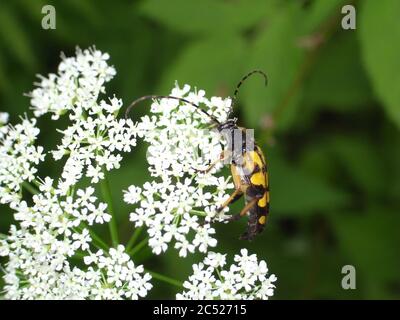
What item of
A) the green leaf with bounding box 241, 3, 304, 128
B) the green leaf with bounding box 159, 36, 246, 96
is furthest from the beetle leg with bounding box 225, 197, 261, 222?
the green leaf with bounding box 159, 36, 246, 96

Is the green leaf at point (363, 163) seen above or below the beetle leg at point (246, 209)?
above

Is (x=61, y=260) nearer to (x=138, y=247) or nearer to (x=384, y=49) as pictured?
(x=138, y=247)

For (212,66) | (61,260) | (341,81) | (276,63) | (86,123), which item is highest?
(341,81)

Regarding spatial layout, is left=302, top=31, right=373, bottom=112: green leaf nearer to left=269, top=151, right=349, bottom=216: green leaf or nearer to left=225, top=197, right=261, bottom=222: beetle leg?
left=269, top=151, right=349, bottom=216: green leaf

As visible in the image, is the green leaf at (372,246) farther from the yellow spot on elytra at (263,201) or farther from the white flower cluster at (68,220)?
the white flower cluster at (68,220)

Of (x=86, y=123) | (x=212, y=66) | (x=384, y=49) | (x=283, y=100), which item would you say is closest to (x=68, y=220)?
(x=86, y=123)

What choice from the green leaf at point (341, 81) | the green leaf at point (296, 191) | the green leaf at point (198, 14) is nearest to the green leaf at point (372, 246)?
the green leaf at point (296, 191)
